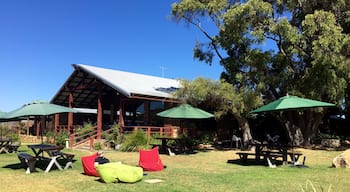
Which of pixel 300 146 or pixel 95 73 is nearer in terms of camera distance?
pixel 300 146

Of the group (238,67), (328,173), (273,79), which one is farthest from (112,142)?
(328,173)

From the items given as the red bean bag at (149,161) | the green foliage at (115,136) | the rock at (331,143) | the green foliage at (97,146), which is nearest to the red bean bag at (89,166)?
the red bean bag at (149,161)

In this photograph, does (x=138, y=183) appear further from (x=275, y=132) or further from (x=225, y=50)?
(x=275, y=132)

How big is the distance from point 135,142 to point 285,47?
29.7 ft

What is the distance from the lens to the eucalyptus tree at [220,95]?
17172 mm

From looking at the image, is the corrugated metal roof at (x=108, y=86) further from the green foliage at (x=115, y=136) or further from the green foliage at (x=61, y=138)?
the green foliage at (x=61, y=138)

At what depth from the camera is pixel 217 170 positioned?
36.9 ft

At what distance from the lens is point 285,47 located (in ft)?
58.1

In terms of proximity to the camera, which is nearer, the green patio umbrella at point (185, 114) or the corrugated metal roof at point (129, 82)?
the green patio umbrella at point (185, 114)

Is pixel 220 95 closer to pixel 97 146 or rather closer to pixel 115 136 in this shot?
pixel 115 136

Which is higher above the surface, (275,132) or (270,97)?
(270,97)

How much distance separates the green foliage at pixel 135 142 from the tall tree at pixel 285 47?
5.71 m

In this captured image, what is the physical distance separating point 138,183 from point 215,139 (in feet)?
47.4

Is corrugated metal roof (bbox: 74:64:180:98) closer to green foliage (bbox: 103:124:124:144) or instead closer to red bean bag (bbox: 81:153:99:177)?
green foliage (bbox: 103:124:124:144)
